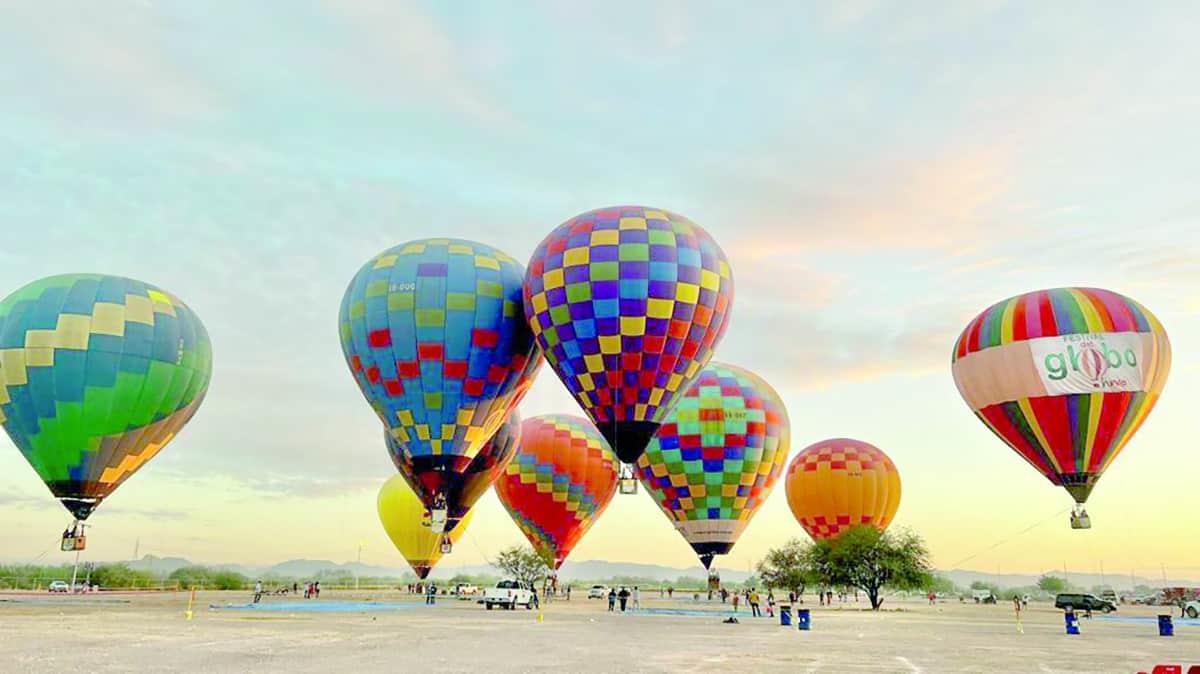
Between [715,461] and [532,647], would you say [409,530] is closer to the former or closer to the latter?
[715,461]

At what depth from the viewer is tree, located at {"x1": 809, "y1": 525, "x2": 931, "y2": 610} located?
46.1m

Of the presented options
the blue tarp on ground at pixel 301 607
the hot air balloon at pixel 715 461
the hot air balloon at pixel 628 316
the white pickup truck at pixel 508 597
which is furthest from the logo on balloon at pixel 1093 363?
the blue tarp on ground at pixel 301 607

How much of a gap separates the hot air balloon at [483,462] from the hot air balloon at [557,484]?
519 cm

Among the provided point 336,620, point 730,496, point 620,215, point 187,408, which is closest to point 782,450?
point 730,496

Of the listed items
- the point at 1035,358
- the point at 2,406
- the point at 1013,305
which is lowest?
the point at 2,406

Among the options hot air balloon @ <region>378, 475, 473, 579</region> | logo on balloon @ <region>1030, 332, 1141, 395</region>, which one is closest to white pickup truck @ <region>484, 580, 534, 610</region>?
hot air balloon @ <region>378, 475, 473, 579</region>

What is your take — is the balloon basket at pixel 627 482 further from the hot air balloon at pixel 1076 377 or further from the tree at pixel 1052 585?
the tree at pixel 1052 585

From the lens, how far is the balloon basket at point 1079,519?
29562mm

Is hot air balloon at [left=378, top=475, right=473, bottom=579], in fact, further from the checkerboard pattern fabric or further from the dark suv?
the dark suv

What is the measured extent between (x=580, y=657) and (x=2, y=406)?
24.3m

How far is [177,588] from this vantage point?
216 ft

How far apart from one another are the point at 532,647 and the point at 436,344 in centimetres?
1275

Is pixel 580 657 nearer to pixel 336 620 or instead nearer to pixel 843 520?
pixel 336 620

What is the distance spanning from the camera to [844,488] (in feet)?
167
